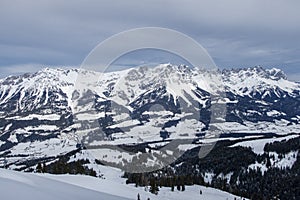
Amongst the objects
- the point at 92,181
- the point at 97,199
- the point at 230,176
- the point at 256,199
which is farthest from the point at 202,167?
the point at 97,199

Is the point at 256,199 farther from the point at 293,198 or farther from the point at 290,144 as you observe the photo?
the point at 290,144

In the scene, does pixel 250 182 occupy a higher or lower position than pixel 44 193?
lower

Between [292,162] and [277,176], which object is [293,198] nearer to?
[277,176]

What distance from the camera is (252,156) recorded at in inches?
7343

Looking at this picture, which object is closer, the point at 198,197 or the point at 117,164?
the point at 198,197

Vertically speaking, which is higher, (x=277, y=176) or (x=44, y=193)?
(x=44, y=193)

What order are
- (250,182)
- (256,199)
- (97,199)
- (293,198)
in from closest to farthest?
1. (97,199)
2. (256,199)
3. (293,198)
4. (250,182)

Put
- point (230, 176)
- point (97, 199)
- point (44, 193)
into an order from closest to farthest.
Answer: point (44, 193)
point (97, 199)
point (230, 176)

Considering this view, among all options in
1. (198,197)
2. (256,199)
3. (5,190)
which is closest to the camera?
(5,190)

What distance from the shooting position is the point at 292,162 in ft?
568

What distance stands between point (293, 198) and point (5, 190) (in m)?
135

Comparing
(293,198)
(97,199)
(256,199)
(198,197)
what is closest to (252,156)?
(293,198)

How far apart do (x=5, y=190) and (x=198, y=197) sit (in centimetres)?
4965

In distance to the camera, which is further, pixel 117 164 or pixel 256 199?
pixel 117 164
